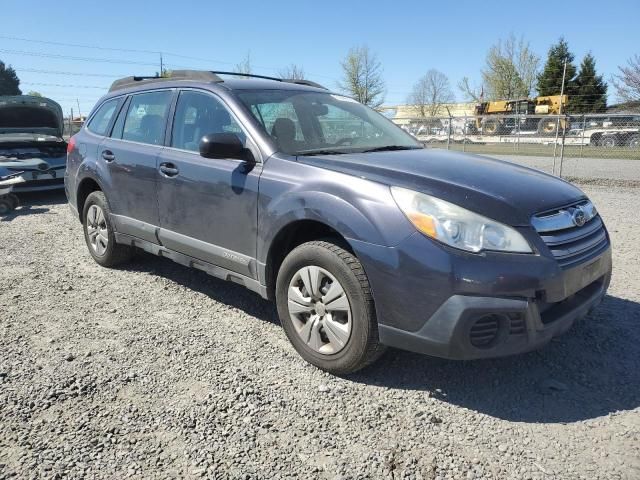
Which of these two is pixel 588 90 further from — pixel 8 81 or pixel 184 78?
pixel 8 81

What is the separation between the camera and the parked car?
29.7 feet

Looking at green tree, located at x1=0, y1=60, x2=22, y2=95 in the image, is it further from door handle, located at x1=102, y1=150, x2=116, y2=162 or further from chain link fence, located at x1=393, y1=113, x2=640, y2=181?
door handle, located at x1=102, y1=150, x2=116, y2=162

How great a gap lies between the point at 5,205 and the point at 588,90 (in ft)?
154

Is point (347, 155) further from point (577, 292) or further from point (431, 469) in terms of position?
point (431, 469)

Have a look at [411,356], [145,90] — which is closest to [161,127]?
[145,90]

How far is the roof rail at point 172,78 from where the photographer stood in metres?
4.11

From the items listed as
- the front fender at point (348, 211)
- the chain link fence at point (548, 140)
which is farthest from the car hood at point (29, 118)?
the chain link fence at point (548, 140)

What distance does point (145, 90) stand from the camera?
471 cm

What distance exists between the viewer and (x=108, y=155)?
15.9 ft

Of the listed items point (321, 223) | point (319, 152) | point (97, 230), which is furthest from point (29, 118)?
point (321, 223)

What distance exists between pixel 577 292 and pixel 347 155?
1633mm

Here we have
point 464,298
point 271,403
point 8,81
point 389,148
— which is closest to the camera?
point 464,298

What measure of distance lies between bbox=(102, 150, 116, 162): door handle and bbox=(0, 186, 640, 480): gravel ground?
1386 millimetres

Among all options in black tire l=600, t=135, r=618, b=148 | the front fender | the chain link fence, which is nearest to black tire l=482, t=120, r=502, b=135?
the chain link fence
